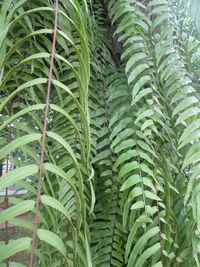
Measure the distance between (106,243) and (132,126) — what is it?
7.8 inches

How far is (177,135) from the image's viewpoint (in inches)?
26.5

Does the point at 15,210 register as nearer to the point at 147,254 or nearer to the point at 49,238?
the point at 49,238

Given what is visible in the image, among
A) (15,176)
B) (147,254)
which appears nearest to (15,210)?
(15,176)

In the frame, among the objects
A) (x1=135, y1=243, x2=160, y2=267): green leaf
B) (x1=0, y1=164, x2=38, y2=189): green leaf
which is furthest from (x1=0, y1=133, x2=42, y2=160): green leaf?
(x1=135, y1=243, x2=160, y2=267): green leaf

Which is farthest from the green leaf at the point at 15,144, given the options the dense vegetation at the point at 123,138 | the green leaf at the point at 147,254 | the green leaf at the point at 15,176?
the green leaf at the point at 147,254

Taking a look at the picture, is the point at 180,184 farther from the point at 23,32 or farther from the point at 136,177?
the point at 23,32

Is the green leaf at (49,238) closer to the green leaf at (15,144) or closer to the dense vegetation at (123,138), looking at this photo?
the green leaf at (15,144)

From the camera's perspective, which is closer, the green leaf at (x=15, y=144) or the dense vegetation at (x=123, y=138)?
the green leaf at (x=15, y=144)

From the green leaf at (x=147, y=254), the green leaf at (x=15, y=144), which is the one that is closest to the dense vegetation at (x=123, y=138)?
the green leaf at (x=147, y=254)

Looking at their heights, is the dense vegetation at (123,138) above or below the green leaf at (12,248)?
above

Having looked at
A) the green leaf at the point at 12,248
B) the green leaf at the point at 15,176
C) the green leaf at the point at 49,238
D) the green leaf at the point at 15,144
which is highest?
the green leaf at the point at 15,144

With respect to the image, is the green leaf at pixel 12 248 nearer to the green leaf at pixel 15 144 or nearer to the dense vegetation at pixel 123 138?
the green leaf at pixel 15 144

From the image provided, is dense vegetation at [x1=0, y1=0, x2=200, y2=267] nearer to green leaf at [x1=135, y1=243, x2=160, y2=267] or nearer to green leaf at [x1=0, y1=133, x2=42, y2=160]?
green leaf at [x1=135, y1=243, x2=160, y2=267]

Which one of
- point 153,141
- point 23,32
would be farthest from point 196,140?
point 23,32
